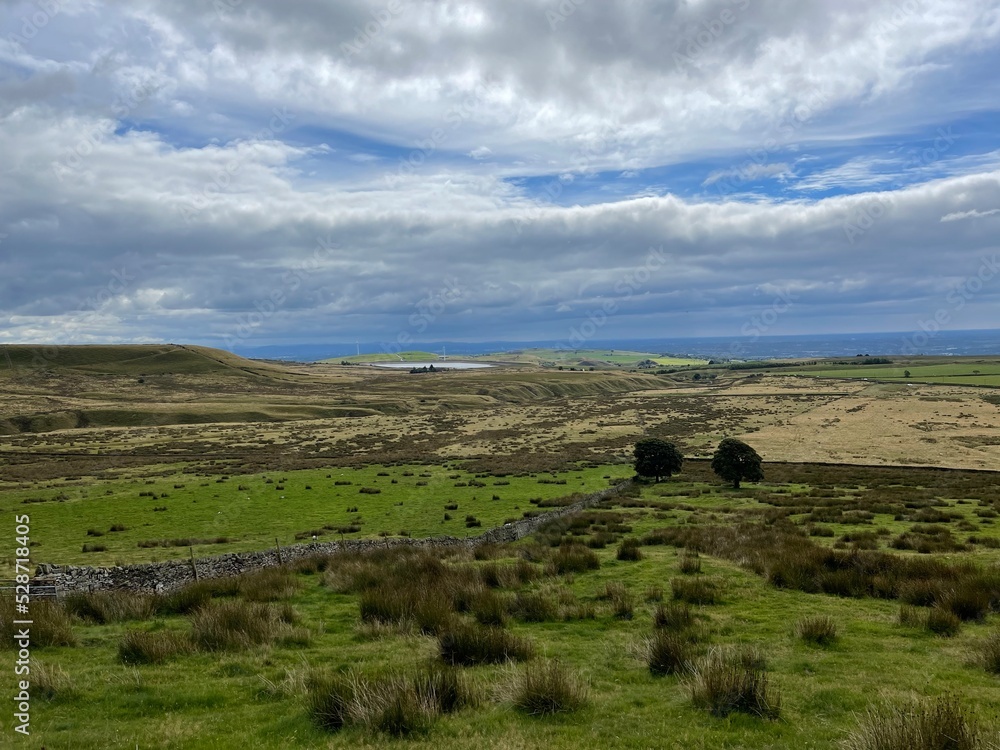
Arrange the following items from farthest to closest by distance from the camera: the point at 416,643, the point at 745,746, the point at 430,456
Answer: the point at 430,456, the point at 416,643, the point at 745,746

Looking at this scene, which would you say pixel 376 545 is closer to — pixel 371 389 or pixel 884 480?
pixel 884 480

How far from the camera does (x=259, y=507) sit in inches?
1551

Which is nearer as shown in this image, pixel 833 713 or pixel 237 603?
pixel 833 713

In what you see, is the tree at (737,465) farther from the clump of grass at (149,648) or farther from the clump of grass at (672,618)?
the clump of grass at (149,648)

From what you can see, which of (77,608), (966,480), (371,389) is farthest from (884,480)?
(371,389)

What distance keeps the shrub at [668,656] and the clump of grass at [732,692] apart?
34.2 inches

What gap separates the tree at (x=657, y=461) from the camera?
160ft

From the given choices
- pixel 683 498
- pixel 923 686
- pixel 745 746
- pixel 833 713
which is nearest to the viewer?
pixel 745 746

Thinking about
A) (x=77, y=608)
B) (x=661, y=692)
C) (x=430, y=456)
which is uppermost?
(x=661, y=692)

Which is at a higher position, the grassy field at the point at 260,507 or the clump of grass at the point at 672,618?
the clump of grass at the point at 672,618

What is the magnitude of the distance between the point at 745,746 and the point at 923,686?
3.49m

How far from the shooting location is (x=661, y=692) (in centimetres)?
849

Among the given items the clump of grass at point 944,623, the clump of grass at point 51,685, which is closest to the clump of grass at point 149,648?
the clump of grass at point 51,685

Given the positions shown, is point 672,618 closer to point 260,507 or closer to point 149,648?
point 149,648
